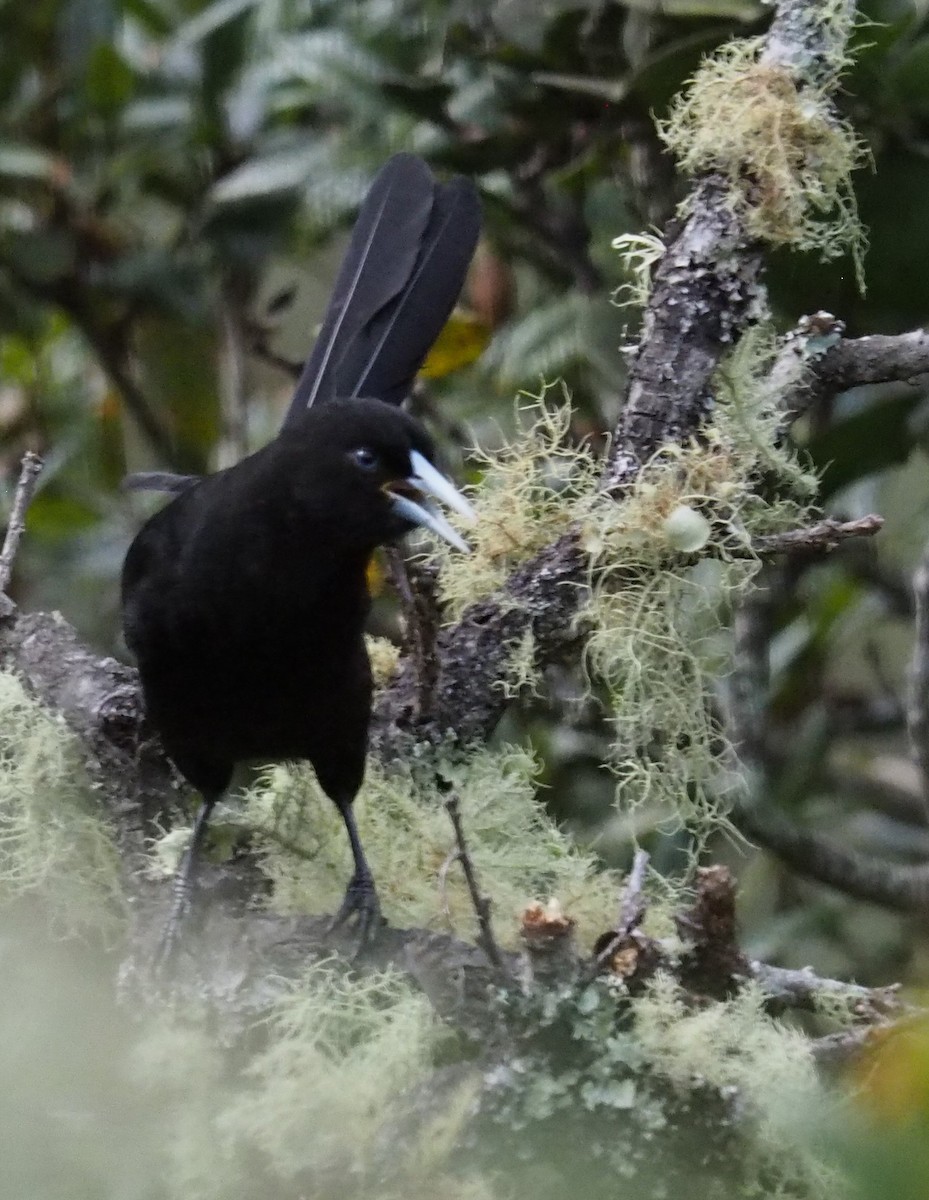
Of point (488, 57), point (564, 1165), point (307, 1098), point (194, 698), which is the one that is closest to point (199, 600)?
point (194, 698)

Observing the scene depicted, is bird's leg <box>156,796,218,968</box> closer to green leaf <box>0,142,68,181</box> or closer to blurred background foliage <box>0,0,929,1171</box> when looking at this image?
blurred background foliage <box>0,0,929,1171</box>

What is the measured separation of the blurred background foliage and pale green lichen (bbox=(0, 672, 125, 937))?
69cm

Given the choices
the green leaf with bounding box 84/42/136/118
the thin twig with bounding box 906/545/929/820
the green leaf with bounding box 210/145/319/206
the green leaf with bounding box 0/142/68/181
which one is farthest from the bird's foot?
the green leaf with bounding box 84/42/136/118

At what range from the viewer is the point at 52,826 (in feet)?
5.18

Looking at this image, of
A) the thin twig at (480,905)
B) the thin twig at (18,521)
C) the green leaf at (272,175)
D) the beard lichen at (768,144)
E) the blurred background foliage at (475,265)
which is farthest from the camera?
the green leaf at (272,175)

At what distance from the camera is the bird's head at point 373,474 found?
157 cm

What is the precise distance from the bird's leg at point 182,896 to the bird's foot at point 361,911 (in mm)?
134

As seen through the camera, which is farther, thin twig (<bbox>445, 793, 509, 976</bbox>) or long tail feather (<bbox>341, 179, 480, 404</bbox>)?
long tail feather (<bbox>341, 179, 480, 404</bbox>)

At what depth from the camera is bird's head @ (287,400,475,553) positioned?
5.16ft

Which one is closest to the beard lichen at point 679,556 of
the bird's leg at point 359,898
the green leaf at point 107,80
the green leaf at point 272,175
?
the bird's leg at point 359,898

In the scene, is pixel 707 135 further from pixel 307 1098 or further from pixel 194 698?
pixel 307 1098

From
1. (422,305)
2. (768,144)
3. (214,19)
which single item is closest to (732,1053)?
(768,144)

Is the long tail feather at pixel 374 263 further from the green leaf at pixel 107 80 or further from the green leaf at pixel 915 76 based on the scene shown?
the green leaf at pixel 107 80

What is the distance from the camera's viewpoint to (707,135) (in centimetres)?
152
